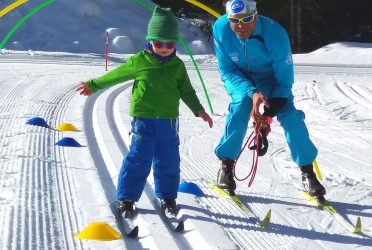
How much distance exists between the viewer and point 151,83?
10.3ft

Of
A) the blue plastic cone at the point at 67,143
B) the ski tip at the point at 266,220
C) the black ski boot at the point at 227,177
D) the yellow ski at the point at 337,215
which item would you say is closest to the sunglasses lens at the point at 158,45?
the black ski boot at the point at 227,177

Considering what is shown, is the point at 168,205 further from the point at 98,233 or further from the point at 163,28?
the point at 163,28

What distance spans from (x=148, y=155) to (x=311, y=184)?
1.27 metres

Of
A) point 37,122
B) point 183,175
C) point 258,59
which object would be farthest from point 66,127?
point 258,59

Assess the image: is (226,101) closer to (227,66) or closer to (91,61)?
(227,66)

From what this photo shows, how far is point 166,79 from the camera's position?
317 cm

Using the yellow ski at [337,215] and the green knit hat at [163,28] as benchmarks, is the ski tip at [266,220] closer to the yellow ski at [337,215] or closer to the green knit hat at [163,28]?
the yellow ski at [337,215]

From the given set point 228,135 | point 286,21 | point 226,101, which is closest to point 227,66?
point 228,135

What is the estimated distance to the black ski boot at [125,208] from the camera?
317cm

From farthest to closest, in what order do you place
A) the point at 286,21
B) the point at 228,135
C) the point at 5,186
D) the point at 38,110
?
the point at 286,21 < the point at 38,110 < the point at 228,135 < the point at 5,186

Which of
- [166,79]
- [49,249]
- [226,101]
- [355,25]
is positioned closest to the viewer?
[49,249]

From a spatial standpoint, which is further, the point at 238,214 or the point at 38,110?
the point at 38,110

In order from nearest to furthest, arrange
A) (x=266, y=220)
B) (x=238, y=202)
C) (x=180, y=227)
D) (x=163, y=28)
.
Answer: (x=180, y=227) < (x=163, y=28) < (x=266, y=220) < (x=238, y=202)

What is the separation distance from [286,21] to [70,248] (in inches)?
1024
